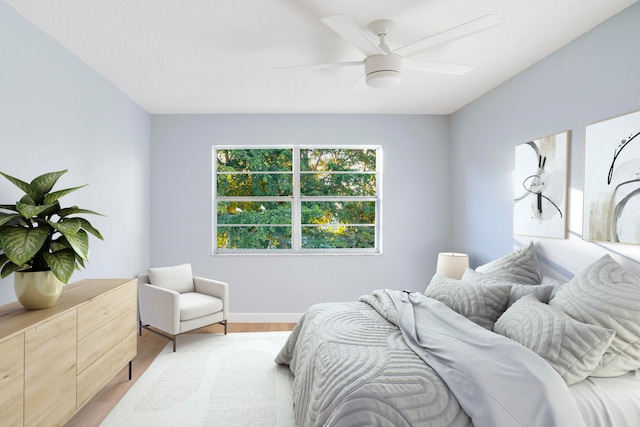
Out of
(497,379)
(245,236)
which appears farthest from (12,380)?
(245,236)

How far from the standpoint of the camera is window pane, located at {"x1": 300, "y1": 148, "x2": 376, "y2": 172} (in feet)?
15.2

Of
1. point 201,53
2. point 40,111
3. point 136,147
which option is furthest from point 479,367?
point 136,147

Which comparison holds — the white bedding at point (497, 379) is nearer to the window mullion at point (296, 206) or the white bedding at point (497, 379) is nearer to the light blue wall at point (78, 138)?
the light blue wall at point (78, 138)

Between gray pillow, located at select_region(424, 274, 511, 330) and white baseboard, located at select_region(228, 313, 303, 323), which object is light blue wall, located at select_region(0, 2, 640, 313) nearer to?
white baseboard, located at select_region(228, 313, 303, 323)

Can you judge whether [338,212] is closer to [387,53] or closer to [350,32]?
[387,53]

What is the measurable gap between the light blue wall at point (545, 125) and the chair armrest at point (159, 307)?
3.09 meters

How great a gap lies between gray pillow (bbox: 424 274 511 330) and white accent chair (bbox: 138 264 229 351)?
224 centimetres

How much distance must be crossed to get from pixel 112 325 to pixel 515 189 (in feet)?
11.1

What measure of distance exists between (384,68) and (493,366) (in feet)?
5.77

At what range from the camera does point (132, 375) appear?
294 centimetres

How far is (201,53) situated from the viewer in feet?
8.98

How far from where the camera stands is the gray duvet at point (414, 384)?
1.50 meters

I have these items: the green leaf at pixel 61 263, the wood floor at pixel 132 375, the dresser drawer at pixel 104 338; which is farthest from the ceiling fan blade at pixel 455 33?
the wood floor at pixel 132 375

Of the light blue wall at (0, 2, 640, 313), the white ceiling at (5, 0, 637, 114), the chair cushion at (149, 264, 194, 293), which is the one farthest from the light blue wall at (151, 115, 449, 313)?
the white ceiling at (5, 0, 637, 114)
